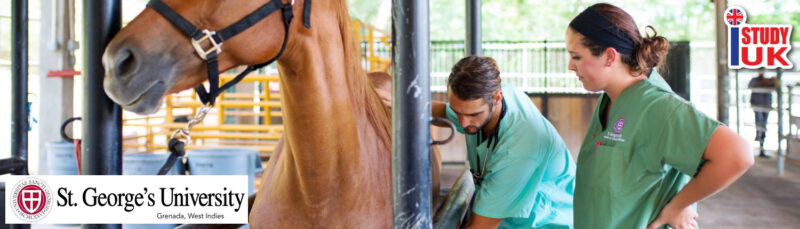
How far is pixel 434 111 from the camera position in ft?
6.86

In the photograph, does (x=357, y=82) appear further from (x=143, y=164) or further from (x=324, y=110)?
(x=143, y=164)

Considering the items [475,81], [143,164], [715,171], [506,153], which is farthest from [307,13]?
[143,164]

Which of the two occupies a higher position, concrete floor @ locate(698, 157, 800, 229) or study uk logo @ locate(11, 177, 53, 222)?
study uk logo @ locate(11, 177, 53, 222)

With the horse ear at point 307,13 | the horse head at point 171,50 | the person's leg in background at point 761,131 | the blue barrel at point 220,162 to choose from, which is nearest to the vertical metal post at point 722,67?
the person's leg in background at point 761,131

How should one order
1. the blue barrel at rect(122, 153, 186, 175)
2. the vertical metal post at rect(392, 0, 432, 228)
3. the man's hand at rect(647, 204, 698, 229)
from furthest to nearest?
the blue barrel at rect(122, 153, 186, 175), the man's hand at rect(647, 204, 698, 229), the vertical metal post at rect(392, 0, 432, 228)

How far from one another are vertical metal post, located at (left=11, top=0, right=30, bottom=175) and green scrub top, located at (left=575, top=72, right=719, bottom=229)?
1.52 meters

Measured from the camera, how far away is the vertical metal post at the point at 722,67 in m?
8.65

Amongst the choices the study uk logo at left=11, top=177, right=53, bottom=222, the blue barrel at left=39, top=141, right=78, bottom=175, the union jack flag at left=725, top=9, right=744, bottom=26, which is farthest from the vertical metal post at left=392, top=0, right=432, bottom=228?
the union jack flag at left=725, top=9, right=744, bottom=26

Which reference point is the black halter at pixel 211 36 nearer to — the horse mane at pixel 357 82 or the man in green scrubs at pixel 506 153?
the horse mane at pixel 357 82

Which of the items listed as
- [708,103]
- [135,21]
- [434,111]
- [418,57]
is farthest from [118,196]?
[708,103]

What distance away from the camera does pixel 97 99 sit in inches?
41.7

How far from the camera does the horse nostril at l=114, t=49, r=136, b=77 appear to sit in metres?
1.09

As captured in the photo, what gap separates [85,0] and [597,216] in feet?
3.69

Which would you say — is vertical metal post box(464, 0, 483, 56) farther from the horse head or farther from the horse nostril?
the horse nostril
